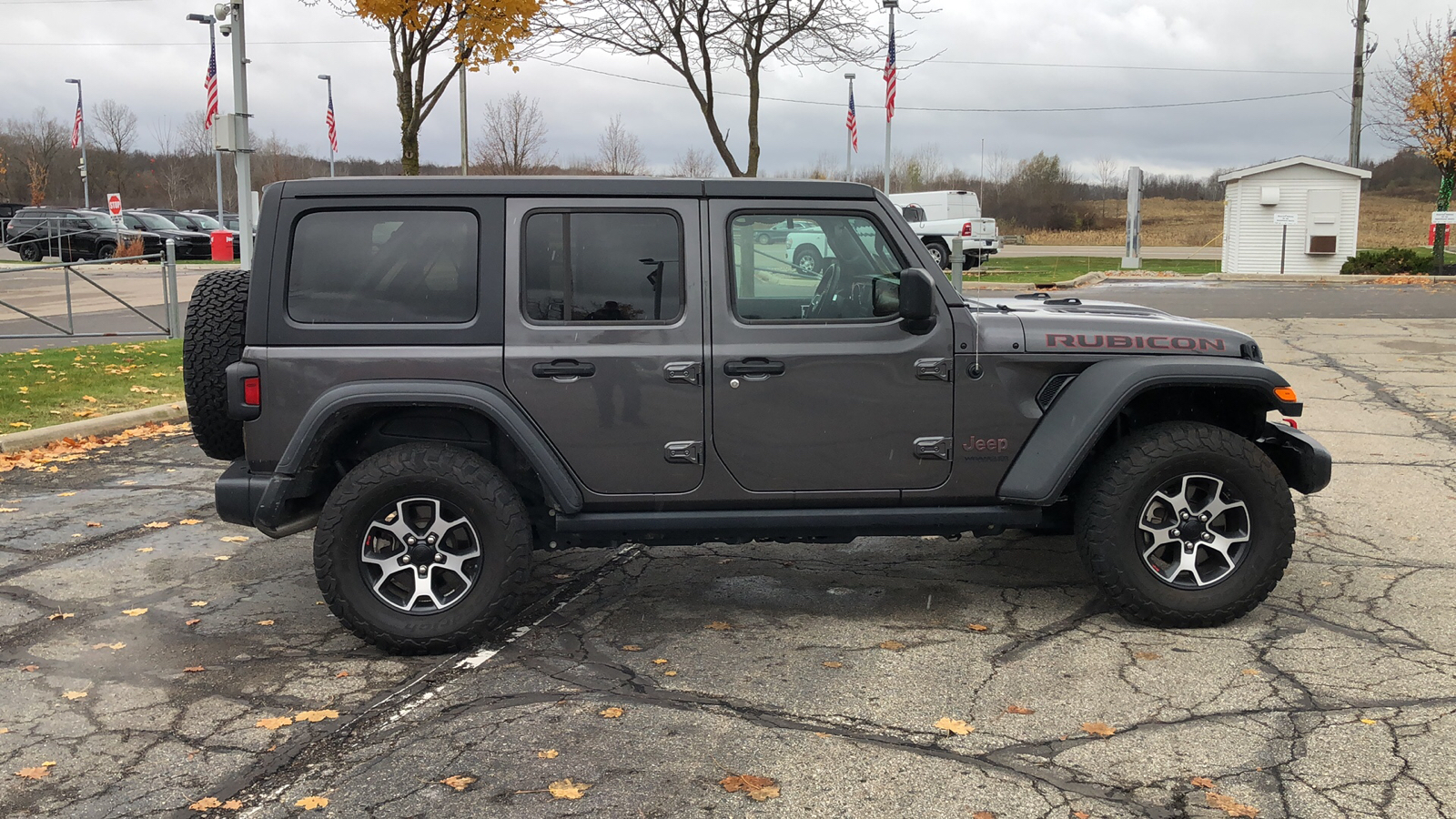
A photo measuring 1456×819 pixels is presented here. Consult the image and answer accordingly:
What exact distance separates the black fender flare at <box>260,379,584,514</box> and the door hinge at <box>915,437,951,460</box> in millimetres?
1375

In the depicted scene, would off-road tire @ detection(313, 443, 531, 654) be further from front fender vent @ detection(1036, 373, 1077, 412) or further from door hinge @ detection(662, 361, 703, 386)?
front fender vent @ detection(1036, 373, 1077, 412)

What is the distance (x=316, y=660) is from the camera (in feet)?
15.1

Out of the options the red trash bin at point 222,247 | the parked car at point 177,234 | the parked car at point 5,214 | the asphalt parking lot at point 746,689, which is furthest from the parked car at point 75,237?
the asphalt parking lot at point 746,689

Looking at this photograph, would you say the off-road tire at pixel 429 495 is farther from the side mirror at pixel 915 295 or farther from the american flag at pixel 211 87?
the american flag at pixel 211 87

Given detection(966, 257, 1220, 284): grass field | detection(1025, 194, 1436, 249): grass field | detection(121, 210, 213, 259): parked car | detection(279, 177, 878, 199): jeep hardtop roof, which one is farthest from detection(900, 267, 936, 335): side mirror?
detection(1025, 194, 1436, 249): grass field

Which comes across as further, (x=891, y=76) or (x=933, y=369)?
(x=891, y=76)

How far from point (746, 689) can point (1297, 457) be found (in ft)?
8.63

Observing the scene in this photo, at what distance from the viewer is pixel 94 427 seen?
30.2 feet

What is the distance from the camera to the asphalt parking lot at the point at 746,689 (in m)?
3.45

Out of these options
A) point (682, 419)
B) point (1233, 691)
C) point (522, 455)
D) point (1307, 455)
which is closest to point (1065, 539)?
point (1307, 455)

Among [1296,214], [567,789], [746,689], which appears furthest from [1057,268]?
[567,789]

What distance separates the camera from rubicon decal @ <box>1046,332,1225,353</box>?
472 cm

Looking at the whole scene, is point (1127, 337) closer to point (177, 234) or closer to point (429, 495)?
point (429, 495)

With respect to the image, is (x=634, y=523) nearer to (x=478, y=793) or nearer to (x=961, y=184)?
(x=478, y=793)
